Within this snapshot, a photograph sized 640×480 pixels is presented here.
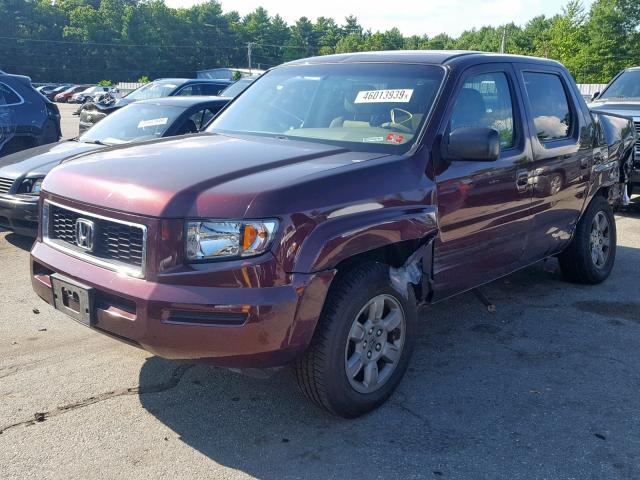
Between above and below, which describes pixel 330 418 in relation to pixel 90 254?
below

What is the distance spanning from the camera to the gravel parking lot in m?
3.06

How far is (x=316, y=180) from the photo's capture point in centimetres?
317

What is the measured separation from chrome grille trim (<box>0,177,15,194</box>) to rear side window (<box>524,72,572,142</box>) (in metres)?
4.95

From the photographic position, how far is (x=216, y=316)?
291cm

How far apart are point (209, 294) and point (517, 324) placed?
289cm

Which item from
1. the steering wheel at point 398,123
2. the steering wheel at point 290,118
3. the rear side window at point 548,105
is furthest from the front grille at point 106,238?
the rear side window at point 548,105

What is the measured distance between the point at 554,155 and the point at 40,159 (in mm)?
5149

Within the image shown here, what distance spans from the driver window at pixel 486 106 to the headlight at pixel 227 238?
158 cm

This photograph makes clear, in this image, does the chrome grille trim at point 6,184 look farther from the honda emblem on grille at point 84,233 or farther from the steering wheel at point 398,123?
the steering wheel at point 398,123

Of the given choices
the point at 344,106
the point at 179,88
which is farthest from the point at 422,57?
the point at 179,88

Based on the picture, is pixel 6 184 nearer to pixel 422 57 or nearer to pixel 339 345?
pixel 422 57

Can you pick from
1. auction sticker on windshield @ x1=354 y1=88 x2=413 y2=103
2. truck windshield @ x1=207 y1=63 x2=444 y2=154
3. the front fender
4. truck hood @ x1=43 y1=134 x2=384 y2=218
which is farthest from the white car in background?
the front fender

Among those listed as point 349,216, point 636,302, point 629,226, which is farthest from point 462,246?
point 629,226

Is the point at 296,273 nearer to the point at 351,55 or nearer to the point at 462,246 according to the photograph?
the point at 462,246
